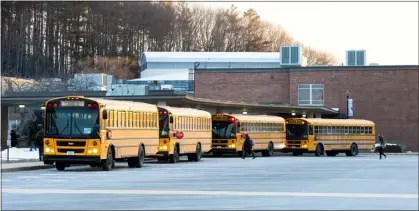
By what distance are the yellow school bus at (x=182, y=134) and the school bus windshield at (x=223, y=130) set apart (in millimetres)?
3232

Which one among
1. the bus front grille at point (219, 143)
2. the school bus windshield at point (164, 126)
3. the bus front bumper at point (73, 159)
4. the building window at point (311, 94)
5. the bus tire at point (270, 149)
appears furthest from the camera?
the building window at point (311, 94)

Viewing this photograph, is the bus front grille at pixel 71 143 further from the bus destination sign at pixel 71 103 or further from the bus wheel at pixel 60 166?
the bus destination sign at pixel 71 103

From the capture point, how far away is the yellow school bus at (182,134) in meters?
43.7

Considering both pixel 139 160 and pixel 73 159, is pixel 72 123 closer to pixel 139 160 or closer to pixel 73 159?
pixel 73 159

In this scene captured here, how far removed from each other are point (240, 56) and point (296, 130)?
4948 centimetres

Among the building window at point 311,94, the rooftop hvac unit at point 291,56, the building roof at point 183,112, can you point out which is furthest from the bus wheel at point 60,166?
the rooftop hvac unit at point 291,56

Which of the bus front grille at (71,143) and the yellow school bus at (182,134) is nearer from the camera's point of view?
the bus front grille at (71,143)

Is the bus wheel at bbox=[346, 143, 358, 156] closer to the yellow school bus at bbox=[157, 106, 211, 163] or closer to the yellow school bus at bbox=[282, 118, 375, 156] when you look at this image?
the yellow school bus at bbox=[282, 118, 375, 156]

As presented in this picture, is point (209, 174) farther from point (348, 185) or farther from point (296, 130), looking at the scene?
point (296, 130)

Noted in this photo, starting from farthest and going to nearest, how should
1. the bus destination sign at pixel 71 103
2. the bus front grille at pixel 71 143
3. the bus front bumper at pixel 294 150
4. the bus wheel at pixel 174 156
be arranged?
the bus front bumper at pixel 294 150 < the bus wheel at pixel 174 156 < the bus destination sign at pixel 71 103 < the bus front grille at pixel 71 143

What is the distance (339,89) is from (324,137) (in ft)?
72.0

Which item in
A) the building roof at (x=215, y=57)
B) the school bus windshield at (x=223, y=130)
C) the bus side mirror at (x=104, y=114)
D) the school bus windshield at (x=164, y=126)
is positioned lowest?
the school bus windshield at (x=223, y=130)

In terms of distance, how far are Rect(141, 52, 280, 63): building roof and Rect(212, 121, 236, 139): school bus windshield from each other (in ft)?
184

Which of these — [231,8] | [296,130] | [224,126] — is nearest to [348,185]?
[224,126]
